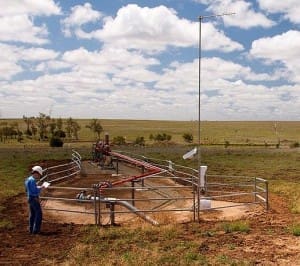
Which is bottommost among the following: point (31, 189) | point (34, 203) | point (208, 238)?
point (208, 238)

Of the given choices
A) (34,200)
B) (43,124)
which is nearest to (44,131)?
(43,124)

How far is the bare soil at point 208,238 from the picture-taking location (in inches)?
350

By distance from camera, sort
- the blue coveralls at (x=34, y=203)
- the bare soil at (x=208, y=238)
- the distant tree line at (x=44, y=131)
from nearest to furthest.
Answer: the bare soil at (x=208, y=238) → the blue coveralls at (x=34, y=203) → the distant tree line at (x=44, y=131)

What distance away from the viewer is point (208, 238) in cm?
1030

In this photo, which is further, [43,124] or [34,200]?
[43,124]

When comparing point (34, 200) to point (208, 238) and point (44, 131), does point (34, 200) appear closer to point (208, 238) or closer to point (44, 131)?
point (208, 238)

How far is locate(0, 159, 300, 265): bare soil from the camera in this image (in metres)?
8.90

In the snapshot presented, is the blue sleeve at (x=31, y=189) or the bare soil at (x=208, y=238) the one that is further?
the blue sleeve at (x=31, y=189)

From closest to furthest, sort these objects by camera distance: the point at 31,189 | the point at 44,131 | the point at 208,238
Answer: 1. the point at 208,238
2. the point at 31,189
3. the point at 44,131

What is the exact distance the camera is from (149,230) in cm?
1088

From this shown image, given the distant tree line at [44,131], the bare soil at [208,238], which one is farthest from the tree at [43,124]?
the bare soil at [208,238]

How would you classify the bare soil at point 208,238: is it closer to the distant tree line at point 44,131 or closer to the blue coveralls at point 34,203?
the blue coveralls at point 34,203

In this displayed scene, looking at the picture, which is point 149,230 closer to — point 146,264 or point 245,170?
point 146,264

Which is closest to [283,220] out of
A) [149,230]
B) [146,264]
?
[149,230]
